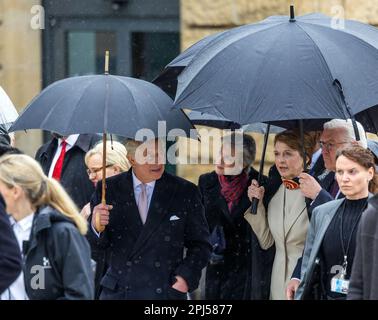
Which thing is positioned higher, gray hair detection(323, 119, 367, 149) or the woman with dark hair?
gray hair detection(323, 119, 367, 149)

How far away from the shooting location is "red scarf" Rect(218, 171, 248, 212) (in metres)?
7.98

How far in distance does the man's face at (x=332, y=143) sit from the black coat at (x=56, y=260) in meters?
2.23

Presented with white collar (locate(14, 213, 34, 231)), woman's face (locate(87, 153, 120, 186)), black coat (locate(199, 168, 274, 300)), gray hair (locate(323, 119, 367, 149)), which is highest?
gray hair (locate(323, 119, 367, 149))

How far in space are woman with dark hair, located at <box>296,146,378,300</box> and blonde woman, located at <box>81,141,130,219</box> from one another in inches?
77.7

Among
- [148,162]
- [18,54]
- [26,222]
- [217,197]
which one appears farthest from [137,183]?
[18,54]

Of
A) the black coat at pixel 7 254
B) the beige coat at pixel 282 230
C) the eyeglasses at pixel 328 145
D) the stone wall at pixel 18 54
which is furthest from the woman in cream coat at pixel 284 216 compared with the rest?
the stone wall at pixel 18 54

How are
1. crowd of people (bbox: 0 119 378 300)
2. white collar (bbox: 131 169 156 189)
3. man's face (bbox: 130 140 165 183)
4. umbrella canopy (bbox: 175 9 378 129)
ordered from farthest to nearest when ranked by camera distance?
white collar (bbox: 131 169 156 189) → man's face (bbox: 130 140 165 183) → umbrella canopy (bbox: 175 9 378 129) → crowd of people (bbox: 0 119 378 300)

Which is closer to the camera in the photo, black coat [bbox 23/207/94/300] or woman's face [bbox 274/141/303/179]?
black coat [bbox 23/207/94/300]

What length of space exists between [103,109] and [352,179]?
1.52 m

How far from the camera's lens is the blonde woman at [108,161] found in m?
8.26

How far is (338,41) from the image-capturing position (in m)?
7.09

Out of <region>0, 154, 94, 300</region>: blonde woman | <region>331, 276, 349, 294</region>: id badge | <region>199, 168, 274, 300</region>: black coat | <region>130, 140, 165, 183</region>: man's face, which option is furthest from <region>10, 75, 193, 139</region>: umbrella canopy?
<region>331, 276, 349, 294</region>: id badge

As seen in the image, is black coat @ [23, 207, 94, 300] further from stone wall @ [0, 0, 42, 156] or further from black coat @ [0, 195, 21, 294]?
stone wall @ [0, 0, 42, 156]

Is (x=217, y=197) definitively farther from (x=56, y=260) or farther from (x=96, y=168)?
(x=56, y=260)
